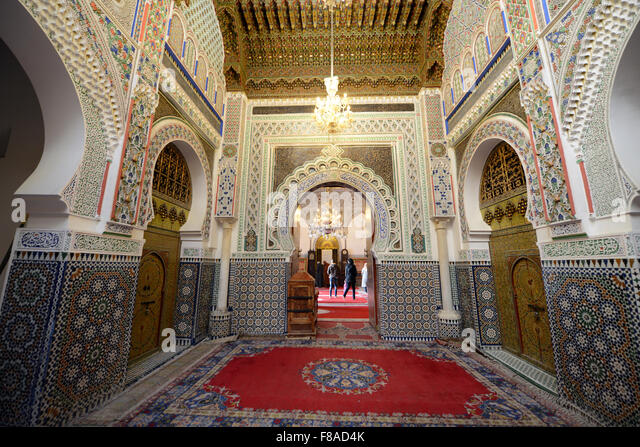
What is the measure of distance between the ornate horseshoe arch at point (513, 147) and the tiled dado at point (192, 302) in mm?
3666

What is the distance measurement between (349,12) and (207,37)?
7.05 feet

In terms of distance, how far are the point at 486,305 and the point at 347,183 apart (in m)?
2.54

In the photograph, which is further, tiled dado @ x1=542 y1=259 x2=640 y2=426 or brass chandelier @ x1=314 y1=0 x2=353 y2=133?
brass chandelier @ x1=314 y1=0 x2=353 y2=133

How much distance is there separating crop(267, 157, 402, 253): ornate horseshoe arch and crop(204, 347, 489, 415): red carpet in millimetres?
1533

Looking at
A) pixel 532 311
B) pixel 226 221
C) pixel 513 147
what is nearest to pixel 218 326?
pixel 226 221

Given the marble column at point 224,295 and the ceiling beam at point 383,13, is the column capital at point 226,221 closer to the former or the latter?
the marble column at point 224,295

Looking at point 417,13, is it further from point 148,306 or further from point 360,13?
point 148,306

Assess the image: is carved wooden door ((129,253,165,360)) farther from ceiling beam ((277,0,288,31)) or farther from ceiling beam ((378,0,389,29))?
ceiling beam ((378,0,389,29))

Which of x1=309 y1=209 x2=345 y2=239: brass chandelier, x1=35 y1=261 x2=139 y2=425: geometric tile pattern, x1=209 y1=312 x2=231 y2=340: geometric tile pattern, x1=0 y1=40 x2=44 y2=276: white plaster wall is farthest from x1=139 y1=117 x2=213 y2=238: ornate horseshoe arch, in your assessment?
x1=309 y1=209 x2=345 y2=239: brass chandelier

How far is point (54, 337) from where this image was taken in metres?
1.49

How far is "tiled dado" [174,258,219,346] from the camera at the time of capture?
3.21m

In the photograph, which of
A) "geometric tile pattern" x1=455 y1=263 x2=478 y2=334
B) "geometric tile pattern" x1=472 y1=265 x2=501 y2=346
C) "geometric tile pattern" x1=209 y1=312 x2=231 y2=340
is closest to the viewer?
"geometric tile pattern" x1=472 y1=265 x2=501 y2=346

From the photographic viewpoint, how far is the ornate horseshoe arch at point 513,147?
2.09 metres

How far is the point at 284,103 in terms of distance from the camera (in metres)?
4.21
